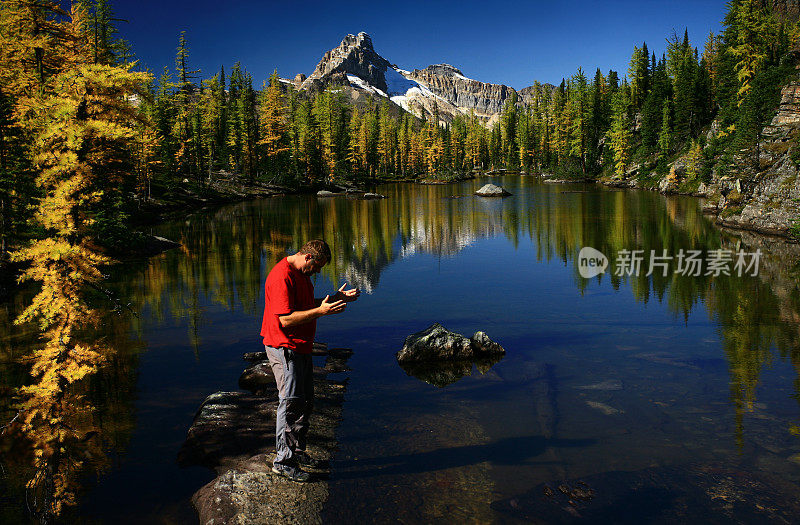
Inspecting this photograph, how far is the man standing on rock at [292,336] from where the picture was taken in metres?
6.52

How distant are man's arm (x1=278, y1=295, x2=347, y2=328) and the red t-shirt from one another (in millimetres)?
100

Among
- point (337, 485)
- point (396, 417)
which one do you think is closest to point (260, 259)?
point (396, 417)

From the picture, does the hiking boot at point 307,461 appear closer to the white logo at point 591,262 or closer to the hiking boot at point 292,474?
the hiking boot at point 292,474

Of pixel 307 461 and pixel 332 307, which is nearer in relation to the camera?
pixel 332 307

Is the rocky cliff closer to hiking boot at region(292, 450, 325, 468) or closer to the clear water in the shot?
the clear water

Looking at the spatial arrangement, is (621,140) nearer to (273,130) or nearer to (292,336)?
(273,130)

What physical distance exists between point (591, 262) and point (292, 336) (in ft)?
63.7

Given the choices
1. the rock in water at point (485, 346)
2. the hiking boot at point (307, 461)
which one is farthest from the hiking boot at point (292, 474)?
the rock in water at point (485, 346)

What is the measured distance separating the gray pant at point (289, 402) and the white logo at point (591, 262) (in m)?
16.3

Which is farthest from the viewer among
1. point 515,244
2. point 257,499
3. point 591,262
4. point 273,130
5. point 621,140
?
point 273,130

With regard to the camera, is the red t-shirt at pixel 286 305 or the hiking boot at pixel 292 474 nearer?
the red t-shirt at pixel 286 305

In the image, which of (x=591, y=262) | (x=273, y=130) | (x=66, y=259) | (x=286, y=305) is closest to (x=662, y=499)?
(x=286, y=305)

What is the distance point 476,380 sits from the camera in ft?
34.2

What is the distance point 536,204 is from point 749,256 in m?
29.6
